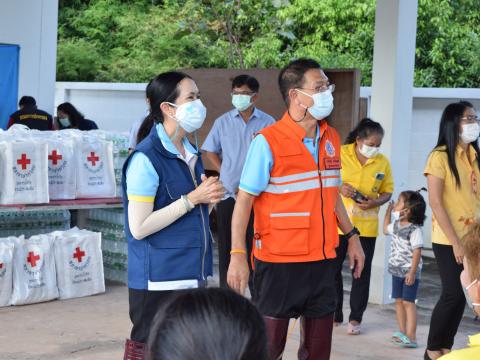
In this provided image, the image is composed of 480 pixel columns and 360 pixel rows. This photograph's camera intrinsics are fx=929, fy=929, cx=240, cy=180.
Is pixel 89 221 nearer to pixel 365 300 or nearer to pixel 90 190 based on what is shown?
pixel 90 190

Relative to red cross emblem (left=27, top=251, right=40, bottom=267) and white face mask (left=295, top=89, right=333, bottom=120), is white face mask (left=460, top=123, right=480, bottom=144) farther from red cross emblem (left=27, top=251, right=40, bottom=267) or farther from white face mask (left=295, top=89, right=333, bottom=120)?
red cross emblem (left=27, top=251, right=40, bottom=267)

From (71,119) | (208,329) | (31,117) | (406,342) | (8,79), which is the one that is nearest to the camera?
(208,329)

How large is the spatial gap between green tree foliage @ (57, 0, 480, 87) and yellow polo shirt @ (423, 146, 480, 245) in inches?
385

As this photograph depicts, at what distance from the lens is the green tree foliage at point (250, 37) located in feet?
61.2

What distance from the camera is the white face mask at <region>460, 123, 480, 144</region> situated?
5734 mm

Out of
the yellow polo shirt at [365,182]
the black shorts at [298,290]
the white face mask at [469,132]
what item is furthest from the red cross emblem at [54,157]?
the black shorts at [298,290]

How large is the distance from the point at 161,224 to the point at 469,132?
8.29 feet

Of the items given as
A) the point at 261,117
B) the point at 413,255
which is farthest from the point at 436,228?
the point at 261,117

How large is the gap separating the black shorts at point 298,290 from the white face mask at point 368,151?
265 centimetres

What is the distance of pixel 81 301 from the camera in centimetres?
A: 796

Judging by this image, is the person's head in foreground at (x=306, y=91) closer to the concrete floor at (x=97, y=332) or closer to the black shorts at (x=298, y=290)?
the black shorts at (x=298, y=290)

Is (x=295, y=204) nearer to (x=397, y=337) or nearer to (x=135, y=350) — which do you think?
(x=135, y=350)

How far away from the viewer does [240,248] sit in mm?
4395

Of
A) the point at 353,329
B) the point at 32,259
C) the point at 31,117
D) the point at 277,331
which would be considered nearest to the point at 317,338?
the point at 277,331
